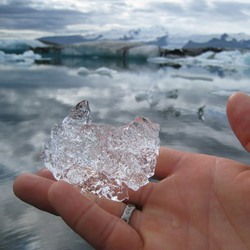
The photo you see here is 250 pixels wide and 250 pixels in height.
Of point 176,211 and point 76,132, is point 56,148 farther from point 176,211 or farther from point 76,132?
point 176,211

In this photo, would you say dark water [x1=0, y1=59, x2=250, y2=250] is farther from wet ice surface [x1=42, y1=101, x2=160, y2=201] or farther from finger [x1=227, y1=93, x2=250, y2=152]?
finger [x1=227, y1=93, x2=250, y2=152]

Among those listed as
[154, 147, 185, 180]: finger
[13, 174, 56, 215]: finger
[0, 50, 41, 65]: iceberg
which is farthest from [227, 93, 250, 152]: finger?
[0, 50, 41, 65]: iceberg

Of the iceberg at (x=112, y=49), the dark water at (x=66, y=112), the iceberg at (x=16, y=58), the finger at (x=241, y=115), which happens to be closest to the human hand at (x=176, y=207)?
the finger at (x=241, y=115)

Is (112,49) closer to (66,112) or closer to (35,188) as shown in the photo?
(66,112)

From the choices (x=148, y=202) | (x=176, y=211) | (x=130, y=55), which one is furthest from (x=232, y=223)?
(x=130, y=55)

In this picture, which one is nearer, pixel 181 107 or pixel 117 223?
pixel 117 223

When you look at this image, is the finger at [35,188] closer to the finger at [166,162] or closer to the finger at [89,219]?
the finger at [89,219]

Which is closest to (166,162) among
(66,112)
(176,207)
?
(176,207)
